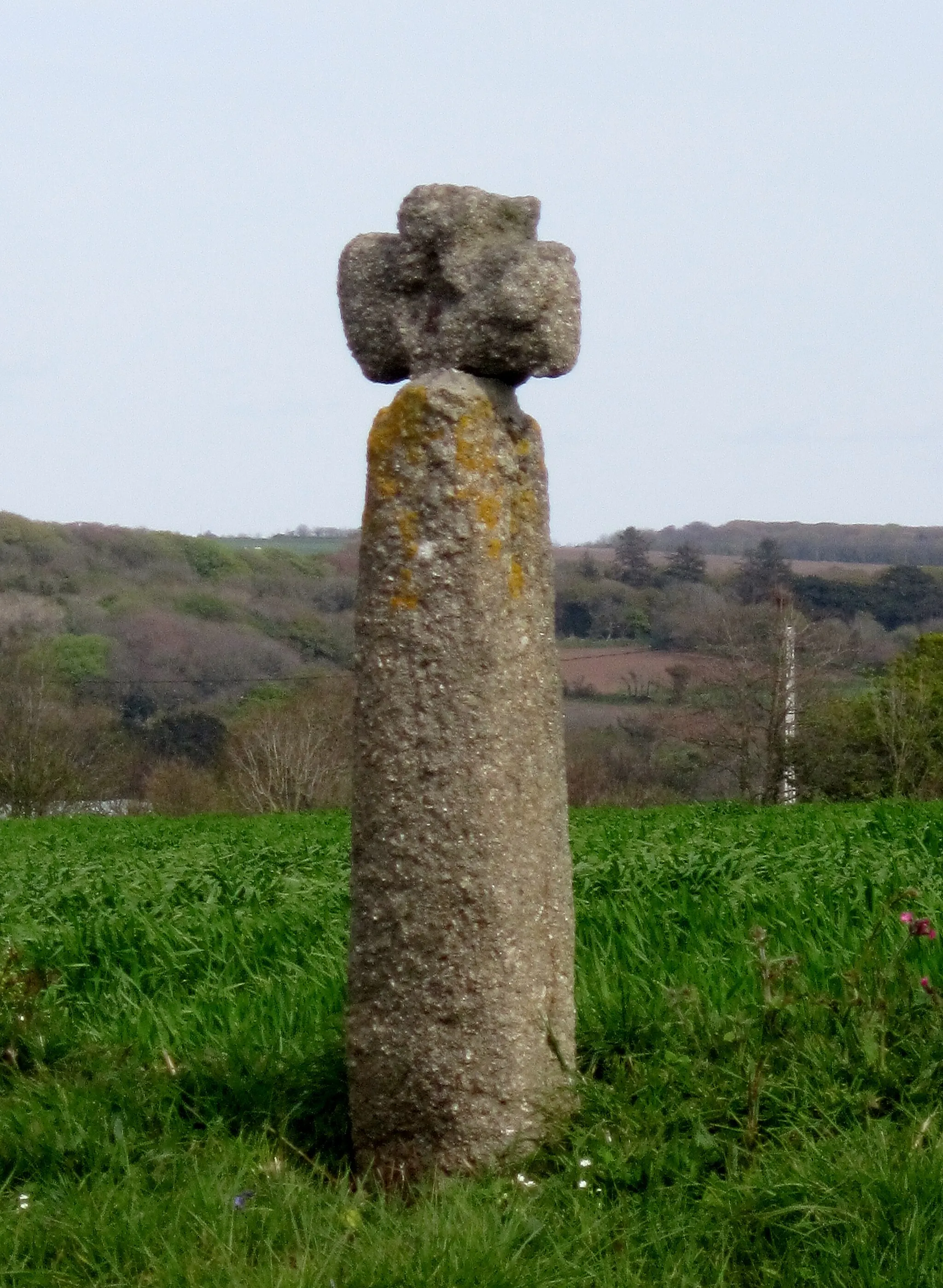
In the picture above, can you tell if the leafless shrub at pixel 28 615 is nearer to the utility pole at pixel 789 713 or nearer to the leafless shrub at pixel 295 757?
the leafless shrub at pixel 295 757

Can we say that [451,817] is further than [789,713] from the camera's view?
No

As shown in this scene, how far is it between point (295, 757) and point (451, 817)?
3974 cm

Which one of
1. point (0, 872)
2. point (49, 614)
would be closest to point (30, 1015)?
point (0, 872)

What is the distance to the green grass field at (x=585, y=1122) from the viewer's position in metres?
3.56

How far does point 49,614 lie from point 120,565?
8.65 meters

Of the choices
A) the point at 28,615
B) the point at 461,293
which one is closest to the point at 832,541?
the point at 28,615

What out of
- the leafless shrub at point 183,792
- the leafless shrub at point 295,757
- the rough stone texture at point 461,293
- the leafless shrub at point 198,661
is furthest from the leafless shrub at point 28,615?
the rough stone texture at point 461,293

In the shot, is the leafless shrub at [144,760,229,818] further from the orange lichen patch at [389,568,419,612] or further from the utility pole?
the orange lichen patch at [389,568,419,612]

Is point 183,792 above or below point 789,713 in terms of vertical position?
below

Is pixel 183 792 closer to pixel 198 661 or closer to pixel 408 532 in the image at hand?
pixel 198 661

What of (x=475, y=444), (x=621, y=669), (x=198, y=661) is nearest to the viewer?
(x=475, y=444)

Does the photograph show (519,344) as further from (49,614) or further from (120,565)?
(120,565)

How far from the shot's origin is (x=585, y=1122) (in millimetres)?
4336

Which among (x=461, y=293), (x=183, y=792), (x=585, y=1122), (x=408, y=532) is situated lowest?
(x=183, y=792)
